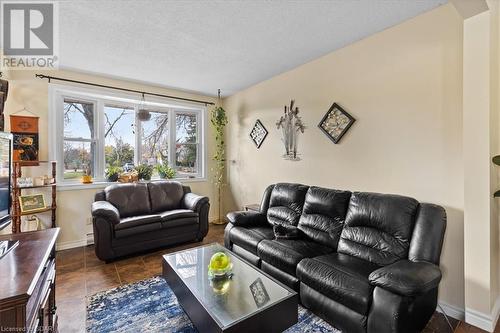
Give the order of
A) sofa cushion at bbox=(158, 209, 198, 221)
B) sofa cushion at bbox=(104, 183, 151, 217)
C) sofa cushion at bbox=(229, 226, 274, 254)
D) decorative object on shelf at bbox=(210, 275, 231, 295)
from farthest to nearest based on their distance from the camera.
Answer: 1. sofa cushion at bbox=(104, 183, 151, 217)
2. sofa cushion at bbox=(158, 209, 198, 221)
3. sofa cushion at bbox=(229, 226, 274, 254)
4. decorative object on shelf at bbox=(210, 275, 231, 295)

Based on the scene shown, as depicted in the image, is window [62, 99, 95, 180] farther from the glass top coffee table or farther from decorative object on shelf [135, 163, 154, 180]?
the glass top coffee table

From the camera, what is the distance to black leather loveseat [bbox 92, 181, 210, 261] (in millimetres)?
3031

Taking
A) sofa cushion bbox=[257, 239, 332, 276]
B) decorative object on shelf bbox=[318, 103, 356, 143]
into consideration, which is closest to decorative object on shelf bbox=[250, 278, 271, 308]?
sofa cushion bbox=[257, 239, 332, 276]

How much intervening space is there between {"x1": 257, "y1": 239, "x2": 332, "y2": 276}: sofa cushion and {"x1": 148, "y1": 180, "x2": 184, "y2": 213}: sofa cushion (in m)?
1.98

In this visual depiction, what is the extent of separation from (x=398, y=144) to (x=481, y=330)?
5.16ft

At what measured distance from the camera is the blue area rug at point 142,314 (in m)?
1.88

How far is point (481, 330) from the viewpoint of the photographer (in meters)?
1.83

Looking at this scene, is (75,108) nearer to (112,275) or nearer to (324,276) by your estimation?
(112,275)

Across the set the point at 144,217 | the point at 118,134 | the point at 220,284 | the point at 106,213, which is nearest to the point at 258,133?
the point at 144,217

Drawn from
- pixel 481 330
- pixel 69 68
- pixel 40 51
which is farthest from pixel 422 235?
pixel 69 68

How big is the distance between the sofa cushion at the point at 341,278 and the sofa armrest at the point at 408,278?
0.12 metres

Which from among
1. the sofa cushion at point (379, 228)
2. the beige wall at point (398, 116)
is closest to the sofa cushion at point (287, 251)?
the sofa cushion at point (379, 228)

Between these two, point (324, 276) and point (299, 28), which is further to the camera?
point (299, 28)

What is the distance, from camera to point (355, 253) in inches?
87.0
